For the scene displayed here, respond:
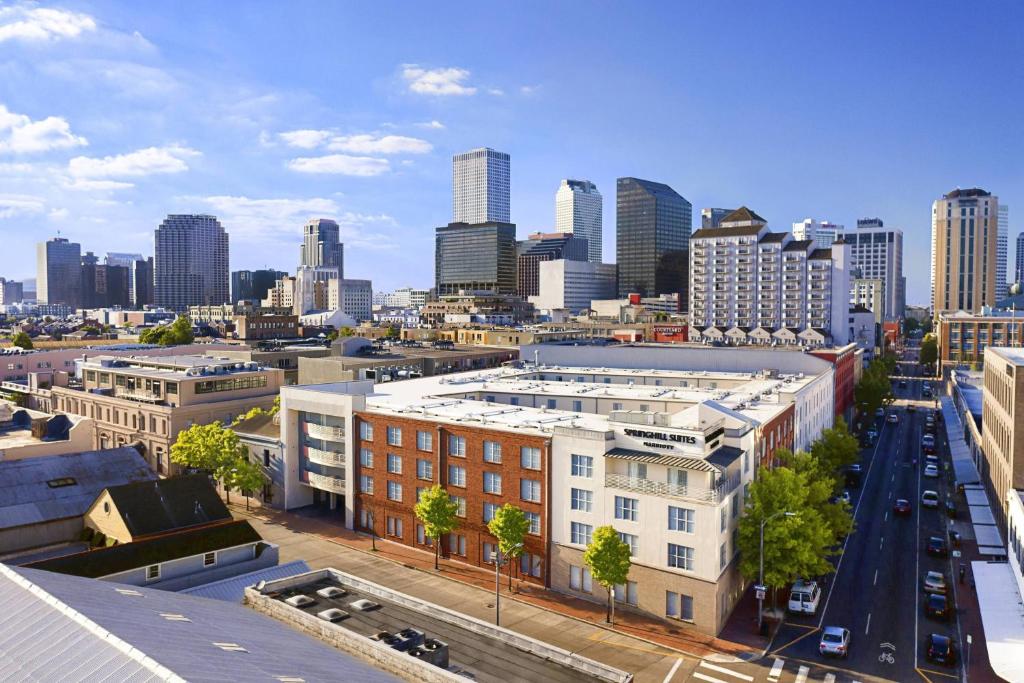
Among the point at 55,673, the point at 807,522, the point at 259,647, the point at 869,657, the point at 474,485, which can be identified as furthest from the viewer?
the point at 474,485

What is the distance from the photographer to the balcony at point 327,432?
2805 inches

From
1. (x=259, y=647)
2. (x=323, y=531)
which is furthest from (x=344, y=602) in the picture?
(x=323, y=531)

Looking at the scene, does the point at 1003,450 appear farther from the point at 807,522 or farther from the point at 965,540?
the point at 807,522

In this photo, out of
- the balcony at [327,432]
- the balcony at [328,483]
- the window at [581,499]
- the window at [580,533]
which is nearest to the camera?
the window at [581,499]

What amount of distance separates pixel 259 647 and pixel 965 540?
63.0 metres

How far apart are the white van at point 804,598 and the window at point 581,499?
1501 cm

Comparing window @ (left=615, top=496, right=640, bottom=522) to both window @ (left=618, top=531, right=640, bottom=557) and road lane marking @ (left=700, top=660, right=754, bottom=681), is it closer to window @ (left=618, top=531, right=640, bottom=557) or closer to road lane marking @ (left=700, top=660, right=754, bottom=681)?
window @ (left=618, top=531, right=640, bottom=557)

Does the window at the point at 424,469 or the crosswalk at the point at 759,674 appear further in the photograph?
the window at the point at 424,469

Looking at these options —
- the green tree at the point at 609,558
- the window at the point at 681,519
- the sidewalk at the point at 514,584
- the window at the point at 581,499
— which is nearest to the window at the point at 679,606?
the sidewalk at the point at 514,584

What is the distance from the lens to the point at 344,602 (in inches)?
1609

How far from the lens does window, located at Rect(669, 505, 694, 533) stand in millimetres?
48469

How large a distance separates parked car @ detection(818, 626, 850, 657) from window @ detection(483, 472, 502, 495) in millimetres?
24491

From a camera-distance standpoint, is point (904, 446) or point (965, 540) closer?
point (965, 540)

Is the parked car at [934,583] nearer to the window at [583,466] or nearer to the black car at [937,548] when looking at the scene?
the black car at [937,548]
